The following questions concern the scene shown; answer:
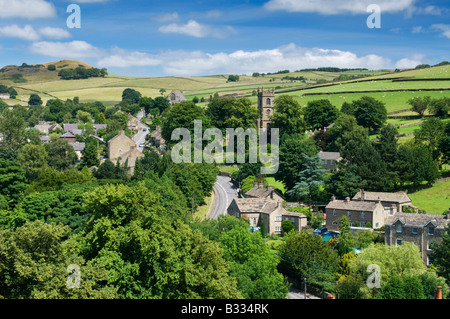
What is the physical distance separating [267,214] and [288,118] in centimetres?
4590

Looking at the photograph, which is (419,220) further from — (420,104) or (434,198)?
(420,104)

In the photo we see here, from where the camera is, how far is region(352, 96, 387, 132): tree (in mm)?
97938

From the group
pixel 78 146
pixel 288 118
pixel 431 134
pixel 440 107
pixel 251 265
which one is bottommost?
pixel 251 265

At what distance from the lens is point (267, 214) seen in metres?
61.5

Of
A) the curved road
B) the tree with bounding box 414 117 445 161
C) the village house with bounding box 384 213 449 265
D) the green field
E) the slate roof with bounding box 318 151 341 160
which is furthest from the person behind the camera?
the slate roof with bounding box 318 151 341 160

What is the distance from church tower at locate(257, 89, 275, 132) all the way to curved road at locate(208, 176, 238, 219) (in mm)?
26476

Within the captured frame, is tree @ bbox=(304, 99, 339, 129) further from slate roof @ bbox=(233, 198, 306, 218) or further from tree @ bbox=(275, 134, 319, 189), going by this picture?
slate roof @ bbox=(233, 198, 306, 218)

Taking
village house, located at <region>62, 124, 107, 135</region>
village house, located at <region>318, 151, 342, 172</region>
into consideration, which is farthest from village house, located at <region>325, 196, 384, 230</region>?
village house, located at <region>62, 124, 107, 135</region>

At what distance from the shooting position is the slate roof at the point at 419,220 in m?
49.4

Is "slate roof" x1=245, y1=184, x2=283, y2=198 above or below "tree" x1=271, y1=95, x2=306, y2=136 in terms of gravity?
below

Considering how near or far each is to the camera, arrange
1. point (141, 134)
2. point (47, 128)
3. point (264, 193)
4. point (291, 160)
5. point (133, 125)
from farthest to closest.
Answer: point (133, 125) → point (47, 128) → point (141, 134) → point (291, 160) → point (264, 193)

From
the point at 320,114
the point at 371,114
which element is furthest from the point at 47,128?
the point at 371,114

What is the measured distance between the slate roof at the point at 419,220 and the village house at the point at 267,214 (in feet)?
38.8

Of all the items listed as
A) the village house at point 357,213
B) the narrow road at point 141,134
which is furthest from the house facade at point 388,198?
the narrow road at point 141,134
